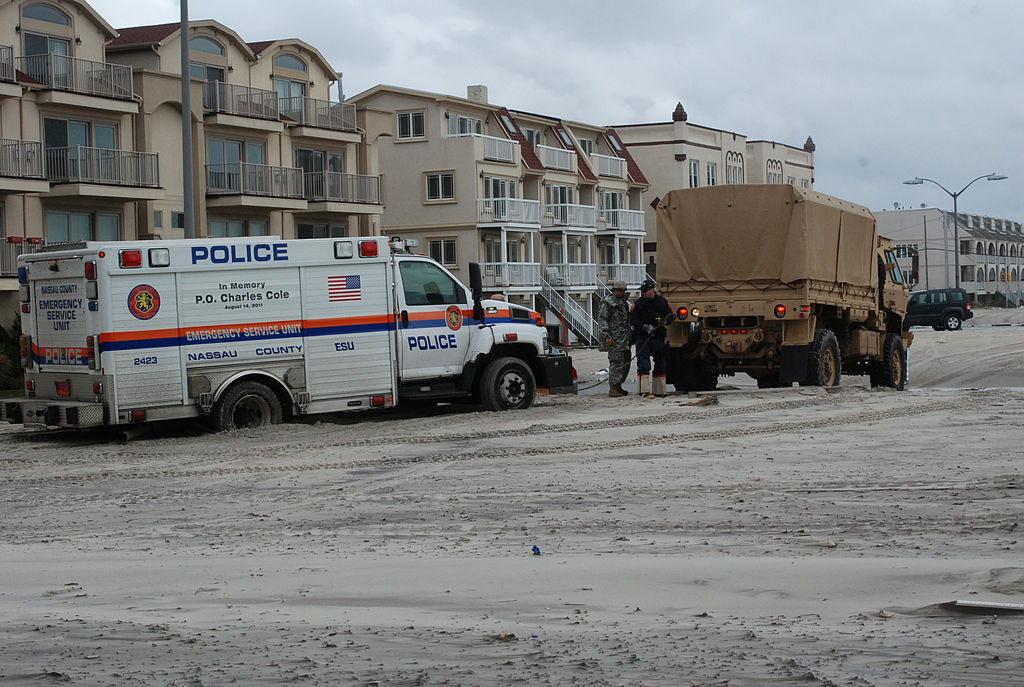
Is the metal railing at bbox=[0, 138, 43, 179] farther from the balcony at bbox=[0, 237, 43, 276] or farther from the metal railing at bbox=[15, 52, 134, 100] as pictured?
the metal railing at bbox=[15, 52, 134, 100]

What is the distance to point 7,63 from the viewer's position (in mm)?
33969

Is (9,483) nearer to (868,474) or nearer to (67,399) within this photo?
(67,399)

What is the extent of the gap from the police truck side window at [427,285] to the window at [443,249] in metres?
40.2

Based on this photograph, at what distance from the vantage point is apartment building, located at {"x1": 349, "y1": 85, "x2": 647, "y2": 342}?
57.8m

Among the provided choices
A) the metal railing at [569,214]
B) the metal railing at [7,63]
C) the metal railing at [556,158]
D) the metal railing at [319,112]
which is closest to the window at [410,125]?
the metal railing at [556,158]

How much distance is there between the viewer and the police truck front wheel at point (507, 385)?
59.5 ft

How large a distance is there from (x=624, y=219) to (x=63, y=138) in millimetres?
38052

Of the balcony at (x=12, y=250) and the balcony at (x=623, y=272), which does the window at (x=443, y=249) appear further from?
the balcony at (x=12, y=250)

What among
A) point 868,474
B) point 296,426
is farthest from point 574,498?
point 296,426

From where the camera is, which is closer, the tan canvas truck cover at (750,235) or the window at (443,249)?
the tan canvas truck cover at (750,235)

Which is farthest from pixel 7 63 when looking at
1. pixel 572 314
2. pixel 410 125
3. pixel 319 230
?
pixel 572 314

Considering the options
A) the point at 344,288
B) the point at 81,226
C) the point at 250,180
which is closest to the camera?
the point at 344,288

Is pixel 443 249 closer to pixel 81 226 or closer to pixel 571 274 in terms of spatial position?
pixel 571 274

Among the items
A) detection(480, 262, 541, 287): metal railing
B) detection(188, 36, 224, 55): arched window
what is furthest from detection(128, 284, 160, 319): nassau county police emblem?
detection(480, 262, 541, 287): metal railing
